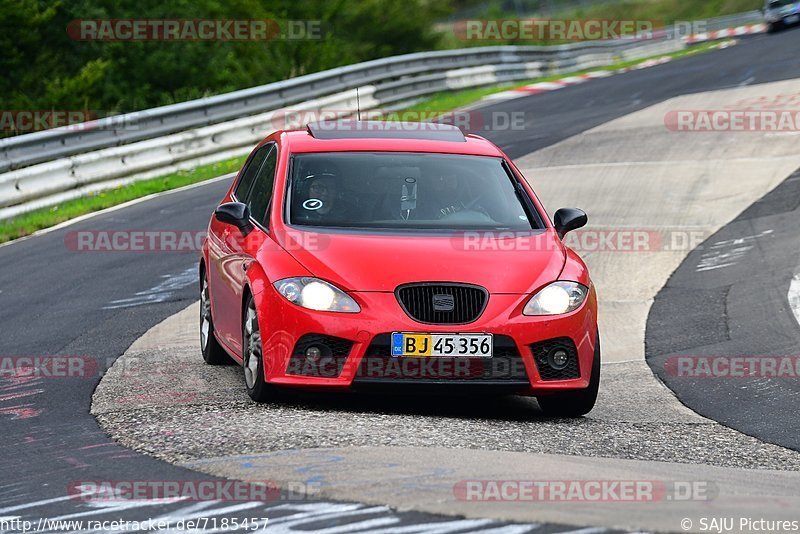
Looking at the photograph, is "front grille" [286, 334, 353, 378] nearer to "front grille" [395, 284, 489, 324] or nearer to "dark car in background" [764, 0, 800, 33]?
"front grille" [395, 284, 489, 324]

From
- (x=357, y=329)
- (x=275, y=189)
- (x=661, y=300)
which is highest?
(x=275, y=189)

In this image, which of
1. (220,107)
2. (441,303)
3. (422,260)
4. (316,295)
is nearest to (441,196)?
(422,260)

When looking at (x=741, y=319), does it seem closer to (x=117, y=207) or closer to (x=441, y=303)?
(x=441, y=303)

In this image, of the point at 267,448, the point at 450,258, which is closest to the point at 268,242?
the point at 450,258

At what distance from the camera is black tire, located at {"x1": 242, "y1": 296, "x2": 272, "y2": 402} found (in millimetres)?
7598

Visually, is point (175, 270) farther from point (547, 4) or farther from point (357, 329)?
point (547, 4)

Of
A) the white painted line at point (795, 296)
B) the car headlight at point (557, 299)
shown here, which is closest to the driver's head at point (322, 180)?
the car headlight at point (557, 299)

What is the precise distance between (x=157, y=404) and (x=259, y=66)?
89.2ft

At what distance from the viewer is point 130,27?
29.2 metres

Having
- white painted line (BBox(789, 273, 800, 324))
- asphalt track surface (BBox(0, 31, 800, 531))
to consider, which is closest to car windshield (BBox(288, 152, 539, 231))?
asphalt track surface (BBox(0, 31, 800, 531))

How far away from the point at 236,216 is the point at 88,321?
9.99 feet

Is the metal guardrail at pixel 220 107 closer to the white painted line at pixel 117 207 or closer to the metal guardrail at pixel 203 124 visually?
the metal guardrail at pixel 203 124

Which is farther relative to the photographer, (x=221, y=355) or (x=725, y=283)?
(x=725, y=283)

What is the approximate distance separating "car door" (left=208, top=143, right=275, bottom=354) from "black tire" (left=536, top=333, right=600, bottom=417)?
1879 mm
